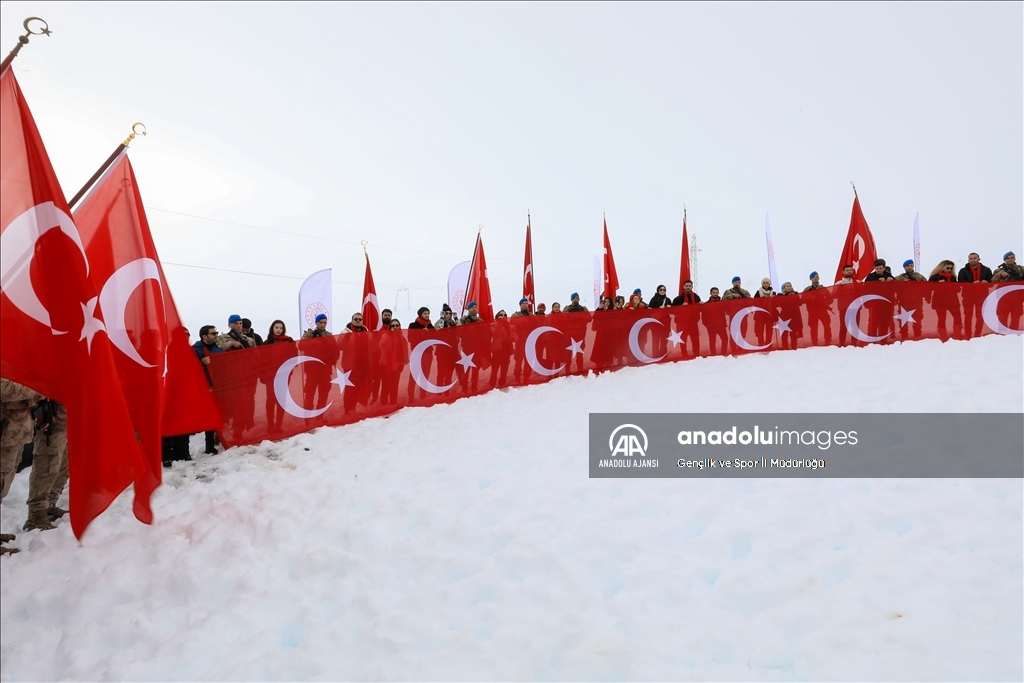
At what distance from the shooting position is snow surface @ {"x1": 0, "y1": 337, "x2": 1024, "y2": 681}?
312 centimetres

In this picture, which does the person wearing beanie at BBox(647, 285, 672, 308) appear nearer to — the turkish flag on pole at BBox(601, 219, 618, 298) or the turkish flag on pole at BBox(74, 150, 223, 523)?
the turkish flag on pole at BBox(601, 219, 618, 298)

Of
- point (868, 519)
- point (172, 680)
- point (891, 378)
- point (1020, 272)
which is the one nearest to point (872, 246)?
point (1020, 272)

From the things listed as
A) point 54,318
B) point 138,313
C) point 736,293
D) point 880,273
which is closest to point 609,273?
point 736,293

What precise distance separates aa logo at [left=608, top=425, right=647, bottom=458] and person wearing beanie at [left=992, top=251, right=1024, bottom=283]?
916cm

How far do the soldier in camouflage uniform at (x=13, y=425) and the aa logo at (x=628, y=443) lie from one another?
5701 millimetres

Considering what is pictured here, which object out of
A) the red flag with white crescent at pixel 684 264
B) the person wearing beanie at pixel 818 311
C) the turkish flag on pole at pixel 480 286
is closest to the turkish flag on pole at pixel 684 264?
the red flag with white crescent at pixel 684 264

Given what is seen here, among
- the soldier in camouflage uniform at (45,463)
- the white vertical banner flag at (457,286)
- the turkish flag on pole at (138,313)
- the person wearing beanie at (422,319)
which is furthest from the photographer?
the white vertical banner flag at (457,286)

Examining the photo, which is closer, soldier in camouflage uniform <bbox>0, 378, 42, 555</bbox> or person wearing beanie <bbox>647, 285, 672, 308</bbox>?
soldier in camouflage uniform <bbox>0, 378, 42, 555</bbox>

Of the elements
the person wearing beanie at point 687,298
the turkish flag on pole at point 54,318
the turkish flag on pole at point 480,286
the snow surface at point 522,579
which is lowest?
the snow surface at point 522,579

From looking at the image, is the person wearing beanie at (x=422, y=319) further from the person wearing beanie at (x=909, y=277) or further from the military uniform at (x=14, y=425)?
the person wearing beanie at (x=909, y=277)

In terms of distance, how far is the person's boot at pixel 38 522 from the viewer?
5.29 meters

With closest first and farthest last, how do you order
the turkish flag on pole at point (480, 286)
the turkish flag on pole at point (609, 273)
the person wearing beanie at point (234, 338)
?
the person wearing beanie at point (234, 338) → the turkish flag on pole at point (480, 286) → the turkish flag on pole at point (609, 273)

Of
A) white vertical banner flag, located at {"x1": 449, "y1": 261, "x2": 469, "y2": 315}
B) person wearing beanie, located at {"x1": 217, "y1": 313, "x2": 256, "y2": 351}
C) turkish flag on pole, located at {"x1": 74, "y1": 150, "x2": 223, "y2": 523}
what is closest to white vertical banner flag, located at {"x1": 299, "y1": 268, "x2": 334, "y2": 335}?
white vertical banner flag, located at {"x1": 449, "y1": 261, "x2": 469, "y2": 315}

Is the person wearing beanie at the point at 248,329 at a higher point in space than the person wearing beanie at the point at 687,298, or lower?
lower
